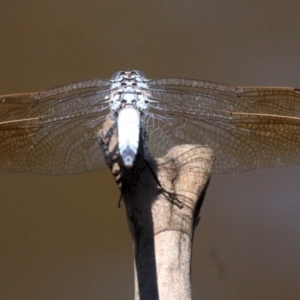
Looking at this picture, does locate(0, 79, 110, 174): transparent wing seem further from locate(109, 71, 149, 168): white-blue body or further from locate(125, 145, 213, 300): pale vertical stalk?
locate(125, 145, 213, 300): pale vertical stalk

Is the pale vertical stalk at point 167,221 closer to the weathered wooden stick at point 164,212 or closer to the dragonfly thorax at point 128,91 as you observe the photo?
the weathered wooden stick at point 164,212

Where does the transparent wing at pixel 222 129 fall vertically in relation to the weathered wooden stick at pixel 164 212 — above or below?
above

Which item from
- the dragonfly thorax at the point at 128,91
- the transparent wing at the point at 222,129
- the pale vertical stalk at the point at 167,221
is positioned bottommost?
the pale vertical stalk at the point at 167,221

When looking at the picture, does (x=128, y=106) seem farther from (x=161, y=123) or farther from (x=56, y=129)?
(x=56, y=129)

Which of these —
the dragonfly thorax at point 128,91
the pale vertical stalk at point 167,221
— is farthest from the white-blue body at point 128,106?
the pale vertical stalk at point 167,221

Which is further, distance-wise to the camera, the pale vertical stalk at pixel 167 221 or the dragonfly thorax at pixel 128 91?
the dragonfly thorax at pixel 128 91
